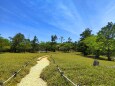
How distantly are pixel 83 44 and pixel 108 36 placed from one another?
98.7 feet

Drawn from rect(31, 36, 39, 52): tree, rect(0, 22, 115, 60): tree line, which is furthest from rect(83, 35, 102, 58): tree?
rect(31, 36, 39, 52): tree

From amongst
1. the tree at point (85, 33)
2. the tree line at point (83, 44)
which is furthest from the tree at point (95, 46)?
the tree at point (85, 33)

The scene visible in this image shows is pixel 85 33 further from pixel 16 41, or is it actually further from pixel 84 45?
pixel 16 41

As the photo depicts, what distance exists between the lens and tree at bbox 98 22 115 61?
82562 millimetres

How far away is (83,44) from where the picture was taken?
371 ft

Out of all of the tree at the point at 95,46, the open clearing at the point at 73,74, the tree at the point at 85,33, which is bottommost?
the open clearing at the point at 73,74

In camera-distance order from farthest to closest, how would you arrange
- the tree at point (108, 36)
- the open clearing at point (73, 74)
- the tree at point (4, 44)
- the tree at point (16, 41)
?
the tree at point (16, 41), the tree at point (4, 44), the tree at point (108, 36), the open clearing at point (73, 74)

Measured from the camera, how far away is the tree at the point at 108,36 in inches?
3250

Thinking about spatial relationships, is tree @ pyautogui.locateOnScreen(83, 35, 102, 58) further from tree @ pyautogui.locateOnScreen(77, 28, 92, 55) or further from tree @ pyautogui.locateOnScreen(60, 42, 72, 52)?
tree @ pyautogui.locateOnScreen(60, 42, 72, 52)

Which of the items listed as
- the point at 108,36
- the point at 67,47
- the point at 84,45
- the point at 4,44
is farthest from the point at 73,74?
the point at 67,47

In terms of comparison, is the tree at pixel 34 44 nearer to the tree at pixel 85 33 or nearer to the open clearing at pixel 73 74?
the tree at pixel 85 33

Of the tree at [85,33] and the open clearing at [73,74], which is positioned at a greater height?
the tree at [85,33]

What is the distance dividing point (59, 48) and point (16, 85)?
143 m

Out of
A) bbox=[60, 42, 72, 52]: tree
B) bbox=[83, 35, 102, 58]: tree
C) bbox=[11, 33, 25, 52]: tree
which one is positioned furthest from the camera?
bbox=[60, 42, 72, 52]: tree
